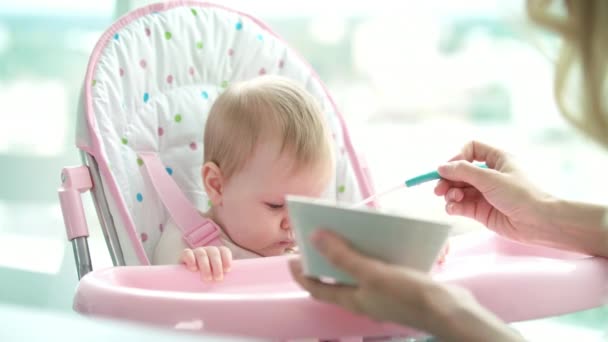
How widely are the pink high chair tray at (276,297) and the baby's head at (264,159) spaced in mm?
147

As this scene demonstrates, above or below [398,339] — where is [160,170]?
above

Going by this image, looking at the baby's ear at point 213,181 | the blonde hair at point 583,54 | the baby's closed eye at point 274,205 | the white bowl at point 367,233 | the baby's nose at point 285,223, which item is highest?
the blonde hair at point 583,54

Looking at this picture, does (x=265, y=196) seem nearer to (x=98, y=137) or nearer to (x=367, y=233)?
(x=98, y=137)

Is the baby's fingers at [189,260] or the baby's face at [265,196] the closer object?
the baby's fingers at [189,260]

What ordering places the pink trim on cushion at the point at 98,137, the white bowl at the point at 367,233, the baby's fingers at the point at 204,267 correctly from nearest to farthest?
the white bowl at the point at 367,233 → the baby's fingers at the point at 204,267 → the pink trim on cushion at the point at 98,137

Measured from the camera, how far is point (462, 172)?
107 centimetres

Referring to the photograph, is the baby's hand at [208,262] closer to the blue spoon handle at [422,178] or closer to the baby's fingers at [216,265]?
the baby's fingers at [216,265]

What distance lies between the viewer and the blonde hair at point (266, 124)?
1163mm

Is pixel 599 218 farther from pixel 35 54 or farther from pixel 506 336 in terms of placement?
pixel 35 54

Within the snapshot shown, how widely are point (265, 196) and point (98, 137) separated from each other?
263mm

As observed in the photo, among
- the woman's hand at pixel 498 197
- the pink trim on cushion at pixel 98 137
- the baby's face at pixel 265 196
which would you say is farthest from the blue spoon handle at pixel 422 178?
the pink trim on cushion at pixel 98 137

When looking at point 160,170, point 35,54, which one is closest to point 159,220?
point 160,170

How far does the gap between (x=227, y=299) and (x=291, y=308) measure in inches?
2.5

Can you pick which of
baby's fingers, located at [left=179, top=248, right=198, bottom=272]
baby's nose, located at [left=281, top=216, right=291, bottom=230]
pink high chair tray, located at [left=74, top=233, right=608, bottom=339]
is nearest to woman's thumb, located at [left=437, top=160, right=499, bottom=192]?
pink high chair tray, located at [left=74, top=233, right=608, bottom=339]
